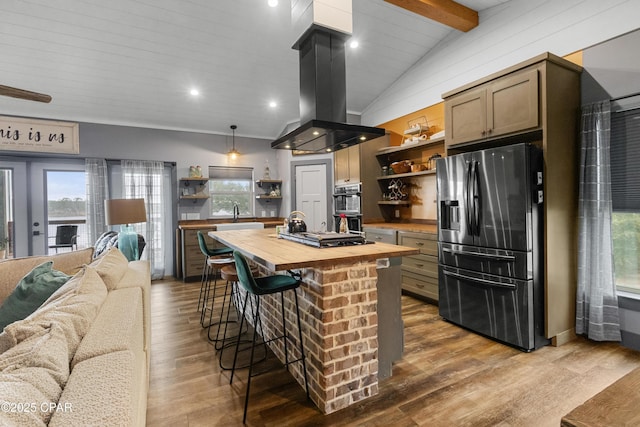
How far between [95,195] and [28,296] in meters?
3.89

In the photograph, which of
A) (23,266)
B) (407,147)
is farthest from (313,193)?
(23,266)

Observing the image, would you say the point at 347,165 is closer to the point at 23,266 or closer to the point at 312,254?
the point at 312,254

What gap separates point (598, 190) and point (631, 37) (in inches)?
50.9

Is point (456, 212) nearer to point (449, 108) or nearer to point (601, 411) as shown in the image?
point (449, 108)

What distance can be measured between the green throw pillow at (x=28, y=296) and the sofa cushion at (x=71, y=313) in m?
0.21

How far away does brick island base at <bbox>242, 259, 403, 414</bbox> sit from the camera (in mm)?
1937

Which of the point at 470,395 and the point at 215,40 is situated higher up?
the point at 215,40

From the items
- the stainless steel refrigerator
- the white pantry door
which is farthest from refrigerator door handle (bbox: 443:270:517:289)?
the white pantry door

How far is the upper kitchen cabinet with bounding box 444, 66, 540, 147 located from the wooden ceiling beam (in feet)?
3.22

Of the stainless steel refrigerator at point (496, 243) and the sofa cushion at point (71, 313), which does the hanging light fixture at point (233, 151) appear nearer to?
the stainless steel refrigerator at point (496, 243)

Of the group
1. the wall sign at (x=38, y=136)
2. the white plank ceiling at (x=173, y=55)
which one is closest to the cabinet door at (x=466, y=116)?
the white plank ceiling at (x=173, y=55)

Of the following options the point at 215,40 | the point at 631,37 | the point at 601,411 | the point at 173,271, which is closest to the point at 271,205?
the point at 173,271

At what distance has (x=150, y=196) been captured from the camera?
213 inches

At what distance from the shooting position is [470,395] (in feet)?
6.82
